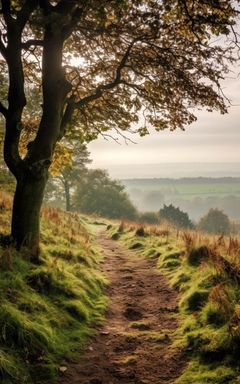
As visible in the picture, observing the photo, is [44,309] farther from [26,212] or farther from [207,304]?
[26,212]

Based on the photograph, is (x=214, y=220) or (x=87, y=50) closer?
(x=87, y=50)

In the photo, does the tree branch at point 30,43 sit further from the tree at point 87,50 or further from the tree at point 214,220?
the tree at point 214,220

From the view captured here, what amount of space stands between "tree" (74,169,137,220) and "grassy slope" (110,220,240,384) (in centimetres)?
4831

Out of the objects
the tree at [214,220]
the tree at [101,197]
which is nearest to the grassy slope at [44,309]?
the tree at [101,197]

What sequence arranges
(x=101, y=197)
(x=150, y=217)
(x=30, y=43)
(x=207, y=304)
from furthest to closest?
(x=150, y=217), (x=101, y=197), (x=30, y=43), (x=207, y=304)

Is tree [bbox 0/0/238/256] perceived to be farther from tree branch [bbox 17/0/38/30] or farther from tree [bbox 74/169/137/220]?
tree [bbox 74/169/137/220]

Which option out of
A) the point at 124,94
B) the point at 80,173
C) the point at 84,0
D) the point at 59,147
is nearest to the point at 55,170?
the point at 59,147

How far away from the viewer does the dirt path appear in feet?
17.8

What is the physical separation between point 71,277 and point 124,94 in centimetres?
638

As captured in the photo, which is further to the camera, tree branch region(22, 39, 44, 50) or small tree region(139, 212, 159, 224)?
small tree region(139, 212, 159, 224)

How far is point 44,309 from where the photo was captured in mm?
6664

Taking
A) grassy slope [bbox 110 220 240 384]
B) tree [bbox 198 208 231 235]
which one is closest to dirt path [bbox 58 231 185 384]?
grassy slope [bbox 110 220 240 384]

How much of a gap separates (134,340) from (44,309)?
173 cm

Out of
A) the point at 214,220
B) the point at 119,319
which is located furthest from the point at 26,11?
the point at 214,220
